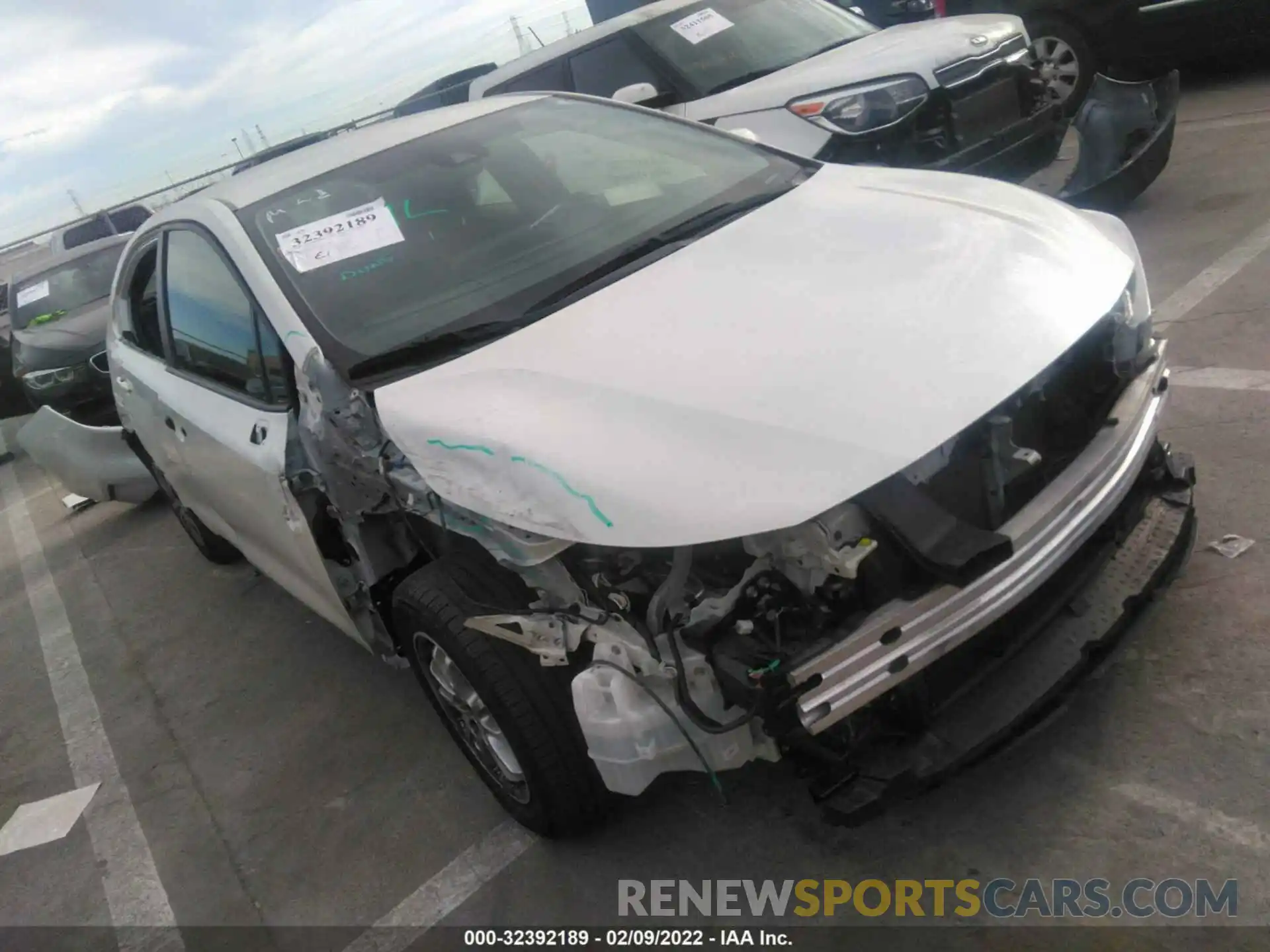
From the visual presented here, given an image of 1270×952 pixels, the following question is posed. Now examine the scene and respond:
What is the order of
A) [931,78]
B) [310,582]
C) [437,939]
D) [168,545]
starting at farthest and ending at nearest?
1. [168,545]
2. [931,78]
3. [310,582]
4. [437,939]

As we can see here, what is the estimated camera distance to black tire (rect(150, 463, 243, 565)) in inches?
201

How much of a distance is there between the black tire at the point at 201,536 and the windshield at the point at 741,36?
12.0 feet

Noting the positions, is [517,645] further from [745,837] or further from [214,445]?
[214,445]

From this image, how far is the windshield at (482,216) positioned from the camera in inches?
109

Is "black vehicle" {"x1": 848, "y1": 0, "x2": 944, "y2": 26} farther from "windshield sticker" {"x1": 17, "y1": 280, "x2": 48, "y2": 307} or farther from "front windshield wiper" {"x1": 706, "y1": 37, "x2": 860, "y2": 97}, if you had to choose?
"windshield sticker" {"x1": 17, "y1": 280, "x2": 48, "y2": 307}

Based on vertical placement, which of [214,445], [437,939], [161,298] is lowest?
[437,939]

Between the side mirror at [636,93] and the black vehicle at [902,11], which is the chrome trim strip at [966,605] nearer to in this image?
the side mirror at [636,93]

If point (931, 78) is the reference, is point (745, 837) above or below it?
below

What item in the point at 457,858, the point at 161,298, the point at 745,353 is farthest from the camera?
the point at 161,298

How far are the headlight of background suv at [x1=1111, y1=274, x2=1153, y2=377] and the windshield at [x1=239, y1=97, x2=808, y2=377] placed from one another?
107cm

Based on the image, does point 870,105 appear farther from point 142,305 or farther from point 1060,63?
point 142,305

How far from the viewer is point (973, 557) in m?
2.00

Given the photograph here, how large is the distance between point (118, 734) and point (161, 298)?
5.86 ft

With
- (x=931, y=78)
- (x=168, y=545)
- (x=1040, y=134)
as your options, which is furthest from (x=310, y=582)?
(x=1040, y=134)
